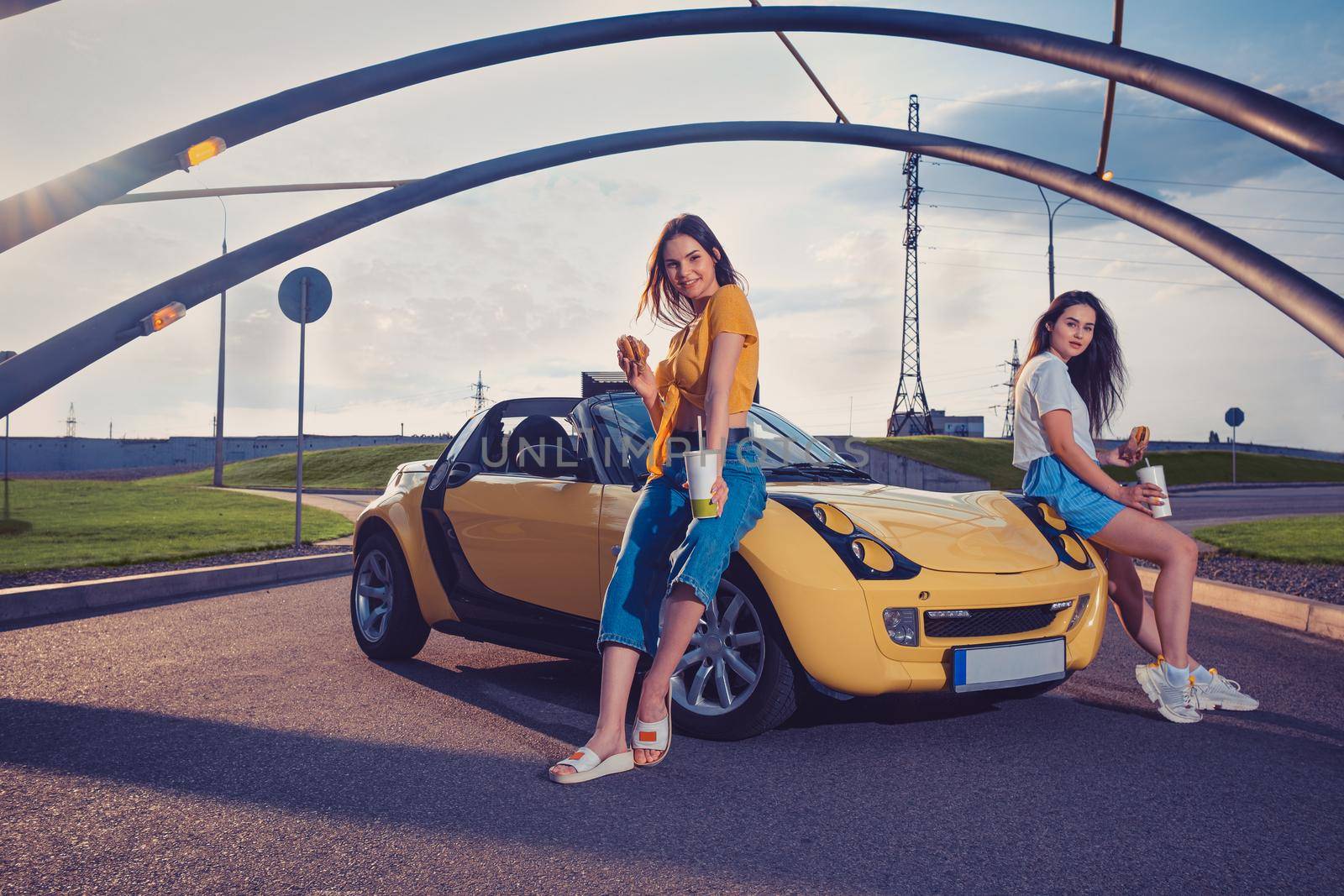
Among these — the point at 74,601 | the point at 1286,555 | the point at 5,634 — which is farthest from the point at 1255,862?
the point at 1286,555

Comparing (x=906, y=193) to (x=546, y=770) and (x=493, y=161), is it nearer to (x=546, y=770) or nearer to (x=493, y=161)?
(x=493, y=161)

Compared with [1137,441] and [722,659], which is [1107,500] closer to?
[1137,441]

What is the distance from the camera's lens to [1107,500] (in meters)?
4.31

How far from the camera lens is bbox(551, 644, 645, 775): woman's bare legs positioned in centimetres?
344

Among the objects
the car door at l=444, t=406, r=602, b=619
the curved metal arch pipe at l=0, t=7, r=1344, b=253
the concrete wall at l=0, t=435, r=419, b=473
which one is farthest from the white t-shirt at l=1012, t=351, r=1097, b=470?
the concrete wall at l=0, t=435, r=419, b=473

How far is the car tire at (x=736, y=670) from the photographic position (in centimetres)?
365

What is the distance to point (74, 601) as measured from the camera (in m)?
7.52

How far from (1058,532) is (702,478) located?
186cm

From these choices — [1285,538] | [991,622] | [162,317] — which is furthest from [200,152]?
[1285,538]

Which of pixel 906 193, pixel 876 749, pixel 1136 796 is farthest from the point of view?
pixel 906 193

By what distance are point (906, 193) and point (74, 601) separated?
41.5m

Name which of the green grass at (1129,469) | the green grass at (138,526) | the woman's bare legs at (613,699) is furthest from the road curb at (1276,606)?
the green grass at (1129,469)

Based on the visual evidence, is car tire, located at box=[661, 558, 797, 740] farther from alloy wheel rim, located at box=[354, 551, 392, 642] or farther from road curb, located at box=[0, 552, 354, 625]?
road curb, located at box=[0, 552, 354, 625]

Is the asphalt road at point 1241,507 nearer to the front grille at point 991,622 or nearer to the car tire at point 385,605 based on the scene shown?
the front grille at point 991,622
